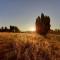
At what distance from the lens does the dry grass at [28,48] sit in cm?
390

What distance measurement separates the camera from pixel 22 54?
13.8ft

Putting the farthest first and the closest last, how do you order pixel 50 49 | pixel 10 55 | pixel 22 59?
pixel 50 49 → pixel 22 59 → pixel 10 55

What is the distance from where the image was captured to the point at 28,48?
4504mm

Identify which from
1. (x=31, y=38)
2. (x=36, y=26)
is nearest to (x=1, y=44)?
(x=31, y=38)

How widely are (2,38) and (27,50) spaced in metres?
0.69

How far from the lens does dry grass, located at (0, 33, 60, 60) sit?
3901 millimetres

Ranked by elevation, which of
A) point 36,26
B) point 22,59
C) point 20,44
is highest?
point 36,26

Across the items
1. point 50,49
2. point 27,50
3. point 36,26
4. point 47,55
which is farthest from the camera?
point 36,26

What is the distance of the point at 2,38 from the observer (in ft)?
14.7

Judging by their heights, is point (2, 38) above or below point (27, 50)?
above

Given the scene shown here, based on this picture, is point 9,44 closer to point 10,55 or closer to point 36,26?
point 10,55

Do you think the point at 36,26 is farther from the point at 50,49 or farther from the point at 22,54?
the point at 22,54

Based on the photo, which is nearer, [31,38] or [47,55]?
[47,55]

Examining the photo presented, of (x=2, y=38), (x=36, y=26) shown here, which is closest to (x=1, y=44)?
(x=2, y=38)
